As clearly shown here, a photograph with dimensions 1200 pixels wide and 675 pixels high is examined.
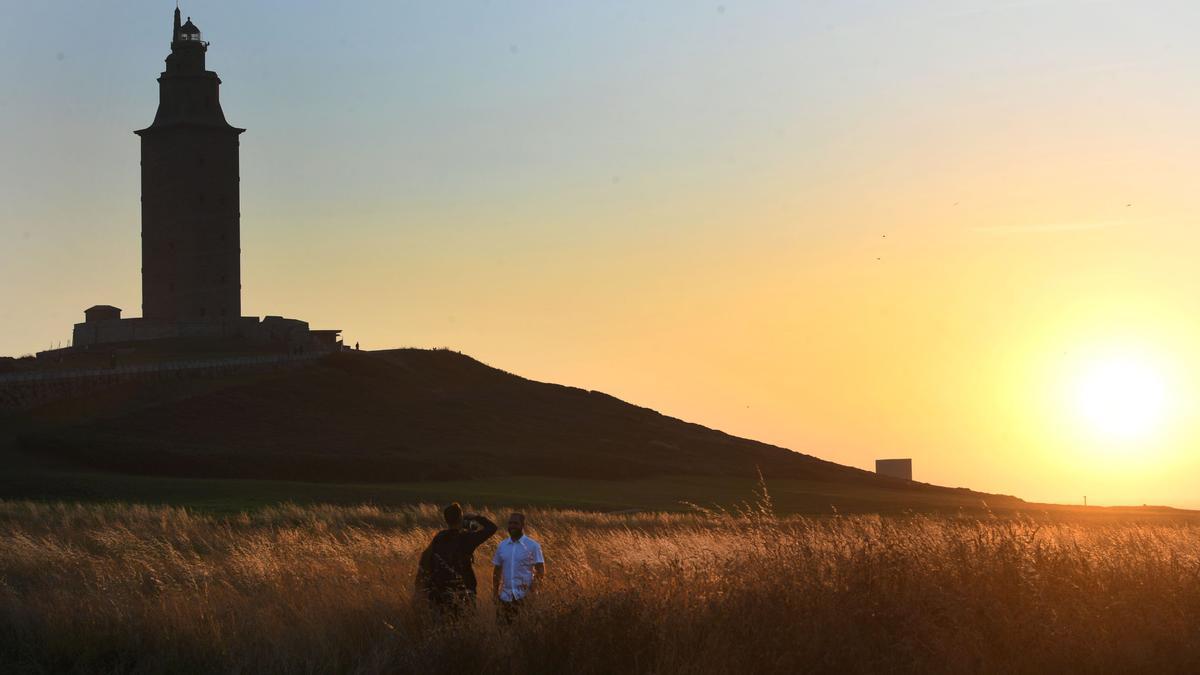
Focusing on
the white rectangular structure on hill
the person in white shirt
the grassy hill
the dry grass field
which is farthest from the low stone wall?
the person in white shirt

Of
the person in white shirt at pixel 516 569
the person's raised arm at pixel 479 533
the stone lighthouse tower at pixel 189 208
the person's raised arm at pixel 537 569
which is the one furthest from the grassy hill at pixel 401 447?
the person's raised arm at pixel 537 569

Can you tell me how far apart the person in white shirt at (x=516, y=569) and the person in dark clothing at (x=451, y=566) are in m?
0.27

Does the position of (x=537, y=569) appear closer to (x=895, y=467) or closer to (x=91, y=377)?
(x=91, y=377)

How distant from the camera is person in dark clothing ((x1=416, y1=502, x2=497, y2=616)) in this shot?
1330 cm

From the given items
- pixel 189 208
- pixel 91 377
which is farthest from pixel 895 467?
pixel 189 208

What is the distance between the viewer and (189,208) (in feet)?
323

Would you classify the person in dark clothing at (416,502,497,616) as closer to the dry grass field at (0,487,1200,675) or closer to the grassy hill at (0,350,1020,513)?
the dry grass field at (0,487,1200,675)

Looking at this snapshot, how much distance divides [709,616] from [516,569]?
187cm

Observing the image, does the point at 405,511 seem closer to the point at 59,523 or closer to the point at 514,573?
the point at 59,523

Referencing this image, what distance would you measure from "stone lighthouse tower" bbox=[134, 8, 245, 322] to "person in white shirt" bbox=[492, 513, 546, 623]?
87970mm

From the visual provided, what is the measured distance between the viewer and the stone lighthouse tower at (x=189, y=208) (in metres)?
97.7

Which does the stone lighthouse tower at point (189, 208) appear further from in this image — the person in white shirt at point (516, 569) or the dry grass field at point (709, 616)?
the person in white shirt at point (516, 569)

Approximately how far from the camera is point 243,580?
1698 centimetres

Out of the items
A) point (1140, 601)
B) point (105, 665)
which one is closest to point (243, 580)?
point (105, 665)
